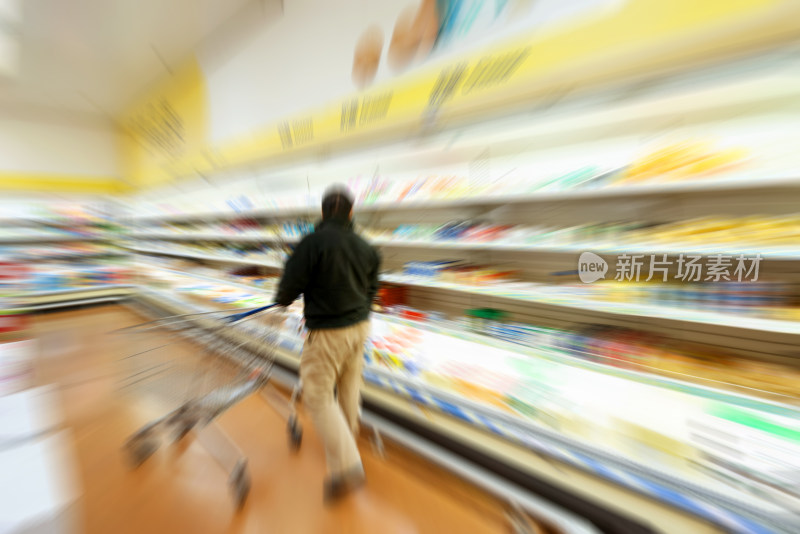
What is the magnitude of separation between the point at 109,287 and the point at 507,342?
247 inches

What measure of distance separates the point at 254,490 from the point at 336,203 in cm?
150

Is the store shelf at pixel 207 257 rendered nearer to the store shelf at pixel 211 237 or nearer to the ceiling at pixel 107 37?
the store shelf at pixel 211 237

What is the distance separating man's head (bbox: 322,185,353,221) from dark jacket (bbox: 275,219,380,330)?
0.03 meters

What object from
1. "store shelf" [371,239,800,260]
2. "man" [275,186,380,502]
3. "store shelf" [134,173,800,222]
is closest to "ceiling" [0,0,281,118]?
"store shelf" [134,173,800,222]

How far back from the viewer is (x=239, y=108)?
2.75m

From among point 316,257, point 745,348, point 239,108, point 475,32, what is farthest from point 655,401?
point 239,108

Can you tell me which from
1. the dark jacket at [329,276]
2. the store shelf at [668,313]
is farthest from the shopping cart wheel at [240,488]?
the store shelf at [668,313]

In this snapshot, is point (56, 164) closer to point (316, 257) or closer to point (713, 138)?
point (316, 257)

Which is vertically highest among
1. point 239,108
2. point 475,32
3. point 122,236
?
point 239,108

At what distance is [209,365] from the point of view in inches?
58.4

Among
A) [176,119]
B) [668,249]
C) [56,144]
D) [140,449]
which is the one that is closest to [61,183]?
[56,144]

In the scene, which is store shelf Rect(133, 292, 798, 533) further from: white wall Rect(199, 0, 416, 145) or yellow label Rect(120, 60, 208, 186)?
yellow label Rect(120, 60, 208, 186)

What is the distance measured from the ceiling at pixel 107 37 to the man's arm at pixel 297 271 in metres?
1.93

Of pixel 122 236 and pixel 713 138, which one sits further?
pixel 122 236
